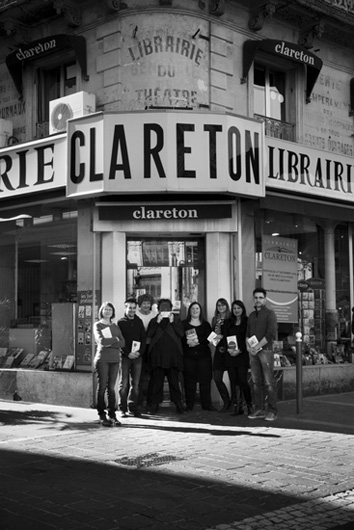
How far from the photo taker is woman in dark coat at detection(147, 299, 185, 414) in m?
11.0

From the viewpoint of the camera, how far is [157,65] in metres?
12.3

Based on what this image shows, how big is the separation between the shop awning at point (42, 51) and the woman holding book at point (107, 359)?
506cm

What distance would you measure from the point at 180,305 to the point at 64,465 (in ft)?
17.7

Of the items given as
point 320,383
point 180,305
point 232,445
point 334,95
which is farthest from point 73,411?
point 334,95

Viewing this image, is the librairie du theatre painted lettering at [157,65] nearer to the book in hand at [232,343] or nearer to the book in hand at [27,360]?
the book in hand at [232,343]

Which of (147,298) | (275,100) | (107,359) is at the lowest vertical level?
(107,359)

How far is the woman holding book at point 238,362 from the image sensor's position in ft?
35.6

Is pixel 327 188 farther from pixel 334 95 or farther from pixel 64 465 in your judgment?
pixel 64 465

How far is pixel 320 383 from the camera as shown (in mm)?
13359

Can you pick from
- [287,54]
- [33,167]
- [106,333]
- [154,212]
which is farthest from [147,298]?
[287,54]

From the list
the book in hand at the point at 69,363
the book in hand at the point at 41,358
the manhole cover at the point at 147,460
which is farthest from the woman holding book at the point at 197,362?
the manhole cover at the point at 147,460

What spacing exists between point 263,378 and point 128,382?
2.09 meters

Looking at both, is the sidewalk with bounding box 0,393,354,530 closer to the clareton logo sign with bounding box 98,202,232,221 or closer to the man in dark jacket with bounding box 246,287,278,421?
the man in dark jacket with bounding box 246,287,278,421

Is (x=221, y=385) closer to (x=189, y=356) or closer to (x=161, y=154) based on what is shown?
(x=189, y=356)
